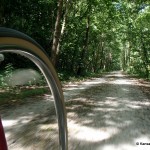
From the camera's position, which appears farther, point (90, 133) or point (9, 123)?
point (9, 123)

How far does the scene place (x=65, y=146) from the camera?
1.33 m

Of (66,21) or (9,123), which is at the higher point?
(66,21)

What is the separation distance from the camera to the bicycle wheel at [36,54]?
2.46 feet

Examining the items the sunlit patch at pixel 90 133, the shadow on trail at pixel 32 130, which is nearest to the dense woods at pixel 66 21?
the shadow on trail at pixel 32 130

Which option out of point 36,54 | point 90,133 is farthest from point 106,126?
point 36,54

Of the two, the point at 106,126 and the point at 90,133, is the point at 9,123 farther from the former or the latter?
the point at 106,126

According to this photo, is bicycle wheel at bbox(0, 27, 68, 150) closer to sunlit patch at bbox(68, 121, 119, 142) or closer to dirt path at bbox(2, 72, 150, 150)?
dirt path at bbox(2, 72, 150, 150)

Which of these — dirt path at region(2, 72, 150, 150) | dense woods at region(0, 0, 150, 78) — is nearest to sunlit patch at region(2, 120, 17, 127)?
dirt path at region(2, 72, 150, 150)

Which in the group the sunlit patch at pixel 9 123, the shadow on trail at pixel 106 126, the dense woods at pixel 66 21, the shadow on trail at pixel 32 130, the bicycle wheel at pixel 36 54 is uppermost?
the dense woods at pixel 66 21

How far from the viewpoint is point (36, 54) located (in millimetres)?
967

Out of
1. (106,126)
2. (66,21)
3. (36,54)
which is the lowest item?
(106,126)

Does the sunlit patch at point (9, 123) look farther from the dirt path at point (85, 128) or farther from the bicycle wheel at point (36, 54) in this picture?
the bicycle wheel at point (36, 54)

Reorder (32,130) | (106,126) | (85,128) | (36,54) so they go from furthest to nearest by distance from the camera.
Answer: (106,126) < (85,128) < (32,130) < (36,54)

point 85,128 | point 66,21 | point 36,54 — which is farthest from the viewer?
point 66,21
